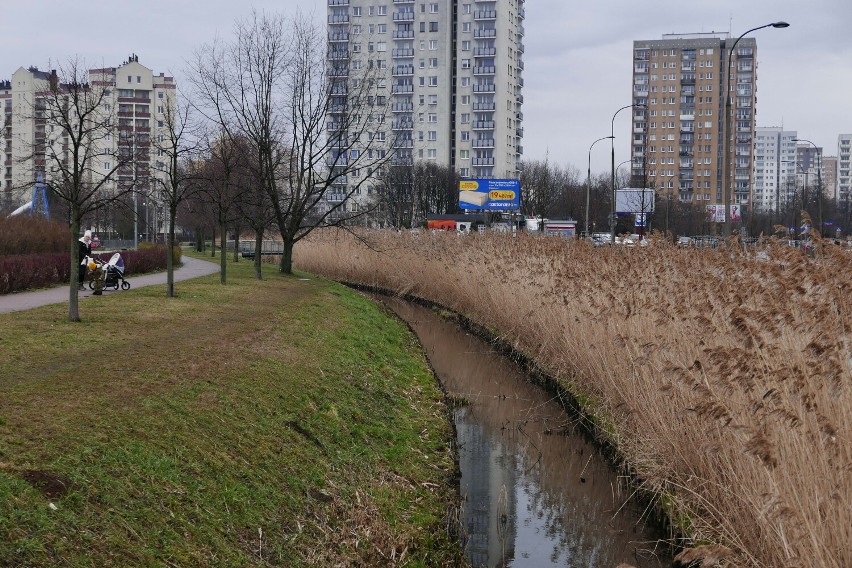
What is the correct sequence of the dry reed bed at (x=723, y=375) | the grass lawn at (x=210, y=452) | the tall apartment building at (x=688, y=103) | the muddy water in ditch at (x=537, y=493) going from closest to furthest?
the dry reed bed at (x=723, y=375), the grass lawn at (x=210, y=452), the muddy water in ditch at (x=537, y=493), the tall apartment building at (x=688, y=103)

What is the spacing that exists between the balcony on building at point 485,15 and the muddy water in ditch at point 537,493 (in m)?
111

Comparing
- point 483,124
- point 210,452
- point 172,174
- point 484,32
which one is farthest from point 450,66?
point 210,452

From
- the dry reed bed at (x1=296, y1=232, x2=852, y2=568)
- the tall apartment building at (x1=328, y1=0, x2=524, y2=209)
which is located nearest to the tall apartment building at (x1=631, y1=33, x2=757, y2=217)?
the tall apartment building at (x1=328, y1=0, x2=524, y2=209)

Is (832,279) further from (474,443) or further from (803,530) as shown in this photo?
(474,443)

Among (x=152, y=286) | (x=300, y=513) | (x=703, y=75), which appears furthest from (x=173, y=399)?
(x=703, y=75)

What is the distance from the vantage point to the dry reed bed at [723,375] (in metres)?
5.66

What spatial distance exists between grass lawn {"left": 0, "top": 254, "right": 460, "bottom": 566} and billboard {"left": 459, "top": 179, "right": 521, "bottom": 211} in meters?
54.9

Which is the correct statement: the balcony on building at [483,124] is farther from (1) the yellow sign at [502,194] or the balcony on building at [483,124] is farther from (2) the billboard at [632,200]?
(1) the yellow sign at [502,194]

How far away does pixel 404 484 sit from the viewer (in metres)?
9.81

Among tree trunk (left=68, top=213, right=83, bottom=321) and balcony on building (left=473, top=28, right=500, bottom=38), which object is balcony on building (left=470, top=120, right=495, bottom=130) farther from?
tree trunk (left=68, top=213, right=83, bottom=321)

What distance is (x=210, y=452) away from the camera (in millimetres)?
8156

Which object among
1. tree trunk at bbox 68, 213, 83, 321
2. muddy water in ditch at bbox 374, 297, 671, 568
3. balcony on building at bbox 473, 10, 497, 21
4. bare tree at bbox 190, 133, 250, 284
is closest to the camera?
muddy water in ditch at bbox 374, 297, 671, 568

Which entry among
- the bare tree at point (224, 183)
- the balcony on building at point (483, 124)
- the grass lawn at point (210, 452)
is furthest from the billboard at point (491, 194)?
the grass lawn at point (210, 452)

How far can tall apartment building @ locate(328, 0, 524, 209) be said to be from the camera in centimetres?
12306
